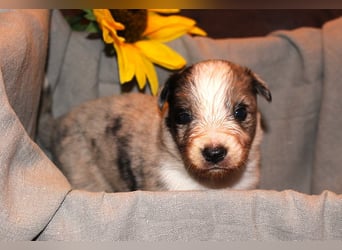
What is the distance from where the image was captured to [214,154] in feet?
7.64

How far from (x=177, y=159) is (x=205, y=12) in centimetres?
140

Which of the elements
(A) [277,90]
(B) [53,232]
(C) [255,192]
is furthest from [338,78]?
(B) [53,232]

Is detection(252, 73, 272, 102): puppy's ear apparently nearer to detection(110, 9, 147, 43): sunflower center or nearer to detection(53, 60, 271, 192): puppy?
detection(53, 60, 271, 192): puppy

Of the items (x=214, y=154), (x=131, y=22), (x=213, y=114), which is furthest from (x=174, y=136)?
(x=131, y=22)

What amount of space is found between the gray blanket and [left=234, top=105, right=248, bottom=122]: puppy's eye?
351mm

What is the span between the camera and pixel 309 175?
11.3 ft

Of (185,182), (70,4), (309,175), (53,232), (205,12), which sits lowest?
(309,175)

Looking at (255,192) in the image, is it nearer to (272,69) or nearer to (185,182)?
(185,182)

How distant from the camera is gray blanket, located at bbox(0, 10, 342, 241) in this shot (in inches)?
73.3

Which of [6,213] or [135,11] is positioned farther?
[135,11]

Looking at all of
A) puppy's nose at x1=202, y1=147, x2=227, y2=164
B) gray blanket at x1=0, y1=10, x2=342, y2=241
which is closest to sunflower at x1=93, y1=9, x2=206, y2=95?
gray blanket at x1=0, y1=10, x2=342, y2=241

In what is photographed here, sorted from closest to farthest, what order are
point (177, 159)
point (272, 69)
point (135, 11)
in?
point (177, 159) < point (135, 11) < point (272, 69)

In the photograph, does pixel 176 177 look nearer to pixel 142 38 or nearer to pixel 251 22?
pixel 142 38

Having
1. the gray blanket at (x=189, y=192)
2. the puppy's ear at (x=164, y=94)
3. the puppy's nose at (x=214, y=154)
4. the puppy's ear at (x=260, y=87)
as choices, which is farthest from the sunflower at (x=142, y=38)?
the puppy's nose at (x=214, y=154)
